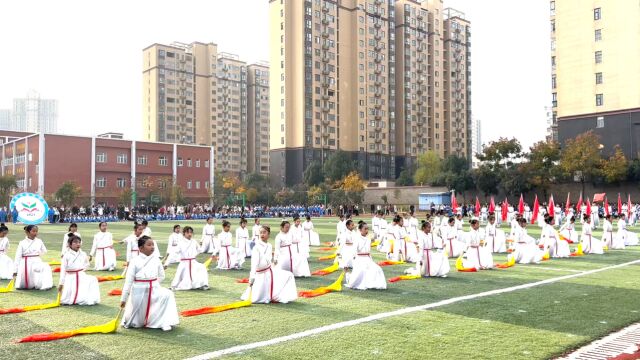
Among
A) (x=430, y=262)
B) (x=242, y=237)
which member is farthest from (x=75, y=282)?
(x=430, y=262)

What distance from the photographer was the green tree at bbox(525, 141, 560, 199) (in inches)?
2125

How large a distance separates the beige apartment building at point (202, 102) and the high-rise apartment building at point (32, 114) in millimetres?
84018

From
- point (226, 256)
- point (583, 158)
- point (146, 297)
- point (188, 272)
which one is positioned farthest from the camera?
point (583, 158)

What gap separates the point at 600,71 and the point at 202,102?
89000mm

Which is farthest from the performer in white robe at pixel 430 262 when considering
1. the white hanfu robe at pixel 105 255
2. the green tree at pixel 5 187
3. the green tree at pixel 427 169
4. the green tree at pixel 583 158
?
the green tree at pixel 427 169

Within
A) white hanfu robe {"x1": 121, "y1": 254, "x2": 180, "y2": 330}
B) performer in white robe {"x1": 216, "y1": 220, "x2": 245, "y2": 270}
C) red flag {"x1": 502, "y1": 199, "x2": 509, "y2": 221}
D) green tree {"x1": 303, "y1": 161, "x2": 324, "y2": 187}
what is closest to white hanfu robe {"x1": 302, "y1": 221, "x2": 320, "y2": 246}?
performer in white robe {"x1": 216, "y1": 220, "x2": 245, "y2": 270}

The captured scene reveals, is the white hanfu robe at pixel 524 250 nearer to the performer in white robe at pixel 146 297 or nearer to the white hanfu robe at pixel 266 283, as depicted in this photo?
the white hanfu robe at pixel 266 283

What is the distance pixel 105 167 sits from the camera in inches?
2677

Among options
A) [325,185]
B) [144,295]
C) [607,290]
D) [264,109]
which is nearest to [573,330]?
[607,290]

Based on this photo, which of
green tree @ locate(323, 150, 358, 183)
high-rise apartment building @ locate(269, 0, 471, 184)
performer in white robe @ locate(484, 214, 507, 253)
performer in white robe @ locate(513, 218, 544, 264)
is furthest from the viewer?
high-rise apartment building @ locate(269, 0, 471, 184)

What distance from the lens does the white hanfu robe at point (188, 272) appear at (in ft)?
42.3

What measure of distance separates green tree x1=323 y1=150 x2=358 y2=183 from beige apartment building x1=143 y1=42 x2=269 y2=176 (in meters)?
44.8

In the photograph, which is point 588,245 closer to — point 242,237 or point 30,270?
point 242,237

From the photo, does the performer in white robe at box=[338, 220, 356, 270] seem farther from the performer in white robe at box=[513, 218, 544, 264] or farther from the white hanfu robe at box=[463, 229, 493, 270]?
the performer in white robe at box=[513, 218, 544, 264]
